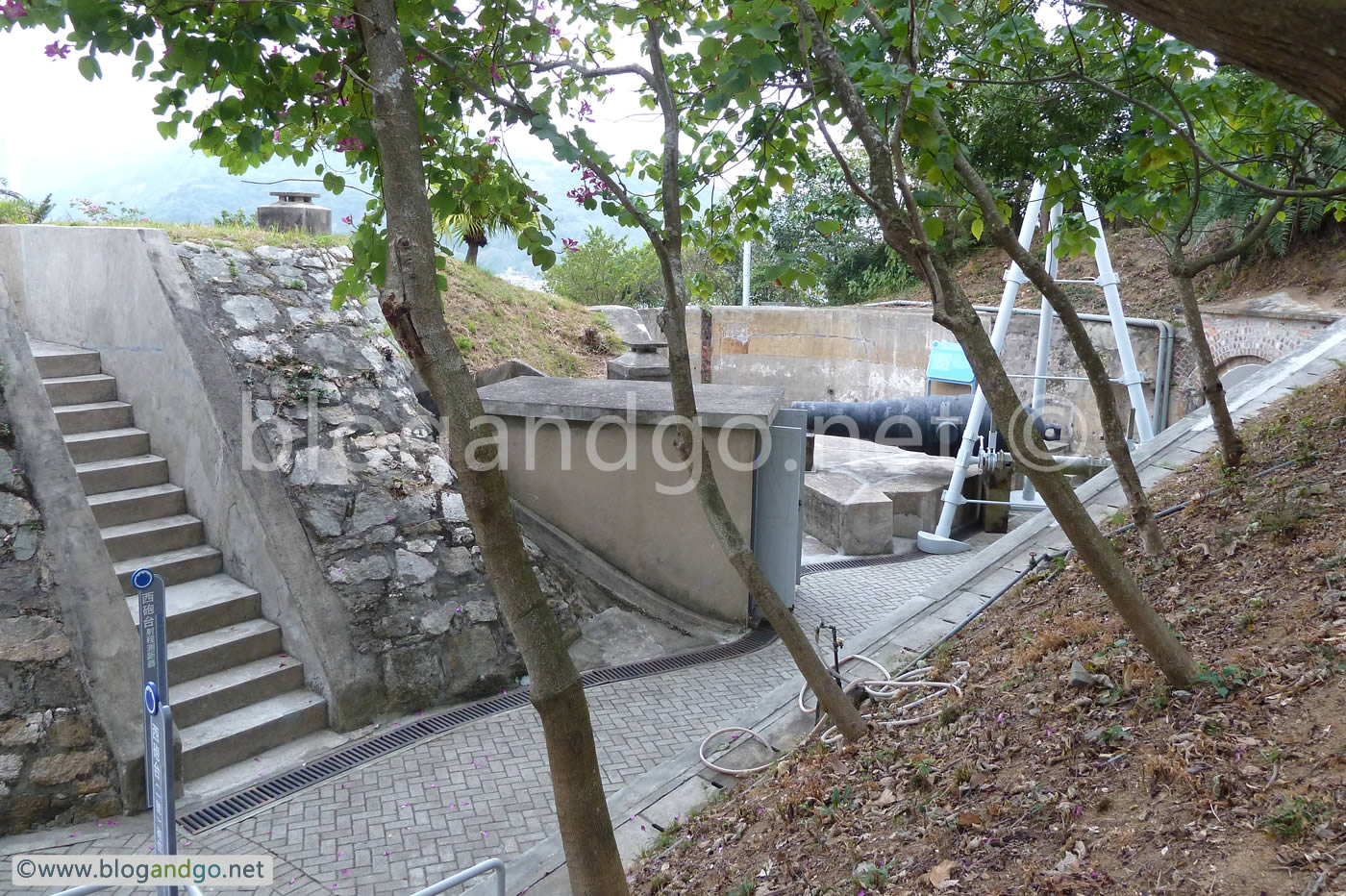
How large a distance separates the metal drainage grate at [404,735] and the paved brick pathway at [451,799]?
9 centimetres

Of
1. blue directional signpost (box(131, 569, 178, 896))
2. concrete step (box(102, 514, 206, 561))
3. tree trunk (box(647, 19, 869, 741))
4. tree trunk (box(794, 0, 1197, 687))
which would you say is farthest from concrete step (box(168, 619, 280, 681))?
tree trunk (box(794, 0, 1197, 687))

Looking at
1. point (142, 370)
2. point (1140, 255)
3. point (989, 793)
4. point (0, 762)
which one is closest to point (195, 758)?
point (0, 762)

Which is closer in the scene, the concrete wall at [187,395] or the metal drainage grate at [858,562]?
the concrete wall at [187,395]

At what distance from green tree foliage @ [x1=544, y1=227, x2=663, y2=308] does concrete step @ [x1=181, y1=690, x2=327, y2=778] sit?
62.5 ft

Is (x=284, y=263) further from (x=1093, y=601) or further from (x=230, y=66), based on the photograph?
(x=1093, y=601)

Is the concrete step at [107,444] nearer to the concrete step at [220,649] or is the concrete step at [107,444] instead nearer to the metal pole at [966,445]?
the concrete step at [220,649]

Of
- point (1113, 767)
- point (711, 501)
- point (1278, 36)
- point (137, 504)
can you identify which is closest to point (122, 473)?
point (137, 504)

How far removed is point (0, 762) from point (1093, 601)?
6.01 metres

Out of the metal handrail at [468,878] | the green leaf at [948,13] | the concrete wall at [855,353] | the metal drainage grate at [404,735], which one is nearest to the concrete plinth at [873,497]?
the metal drainage grate at [404,735]

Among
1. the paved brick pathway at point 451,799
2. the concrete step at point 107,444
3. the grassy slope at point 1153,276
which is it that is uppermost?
the grassy slope at point 1153,276

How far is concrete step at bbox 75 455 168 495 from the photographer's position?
6.93 m

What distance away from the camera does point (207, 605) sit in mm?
6309

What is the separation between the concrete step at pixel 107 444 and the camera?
708cm

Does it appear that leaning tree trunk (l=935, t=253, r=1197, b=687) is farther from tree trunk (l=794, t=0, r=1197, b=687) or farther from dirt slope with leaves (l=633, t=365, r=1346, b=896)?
dirt slope with leaves (l=633, t=365, r=1346, b=896)
